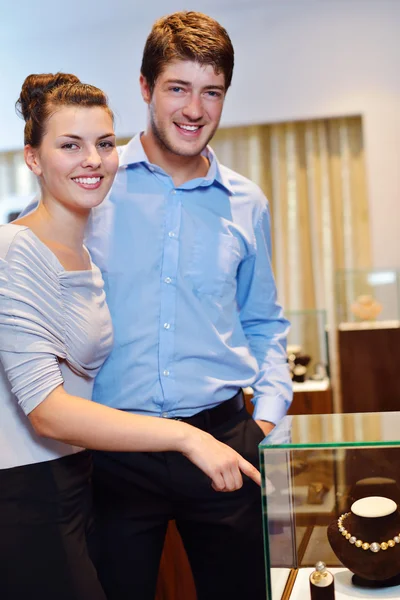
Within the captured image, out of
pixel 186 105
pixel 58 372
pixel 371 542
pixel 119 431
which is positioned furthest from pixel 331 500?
pixel 186 105

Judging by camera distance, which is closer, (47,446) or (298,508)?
(298,508)

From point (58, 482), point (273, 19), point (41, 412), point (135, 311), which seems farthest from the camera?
point (273, 19)

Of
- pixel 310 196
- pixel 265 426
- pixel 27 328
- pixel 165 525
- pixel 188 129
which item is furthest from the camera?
pixel 310 196

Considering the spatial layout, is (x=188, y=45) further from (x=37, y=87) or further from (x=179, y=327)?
(x=179, y=327)

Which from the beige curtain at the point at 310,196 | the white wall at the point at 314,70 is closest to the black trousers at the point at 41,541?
the white wall at the point at 314,70

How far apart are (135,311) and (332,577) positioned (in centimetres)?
84

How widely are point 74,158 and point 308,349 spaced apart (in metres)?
2.91

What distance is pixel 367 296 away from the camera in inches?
201

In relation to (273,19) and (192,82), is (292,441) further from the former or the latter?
(273,19)

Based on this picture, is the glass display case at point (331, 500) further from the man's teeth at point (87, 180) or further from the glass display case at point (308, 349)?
the glass display case at point (308, 349)

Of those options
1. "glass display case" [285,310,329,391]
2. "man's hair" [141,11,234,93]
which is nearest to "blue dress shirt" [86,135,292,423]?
"man's hair" [141,11,234,93]

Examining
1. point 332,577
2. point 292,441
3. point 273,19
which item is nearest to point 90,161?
point 292,441

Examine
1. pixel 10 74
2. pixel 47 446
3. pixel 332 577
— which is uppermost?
pixel 10 74

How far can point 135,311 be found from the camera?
70.9 inches
